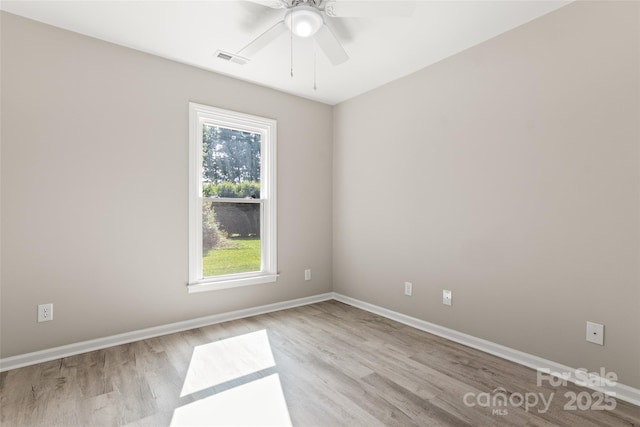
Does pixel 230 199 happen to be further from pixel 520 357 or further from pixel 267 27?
pixel 520 357

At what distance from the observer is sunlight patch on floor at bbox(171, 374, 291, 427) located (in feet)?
5.77

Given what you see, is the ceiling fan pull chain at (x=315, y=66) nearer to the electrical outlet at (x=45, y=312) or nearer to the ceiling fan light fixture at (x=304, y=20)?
the ceiling fan light fixture at (x=304, y=20)

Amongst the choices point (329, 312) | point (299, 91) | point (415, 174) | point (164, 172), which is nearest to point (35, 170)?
point (164, 172)

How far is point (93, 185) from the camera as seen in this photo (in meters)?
2.66

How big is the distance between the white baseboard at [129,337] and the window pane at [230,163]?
4.16ft

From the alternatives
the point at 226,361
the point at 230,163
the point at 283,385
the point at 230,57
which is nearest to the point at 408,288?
the point at 283,385

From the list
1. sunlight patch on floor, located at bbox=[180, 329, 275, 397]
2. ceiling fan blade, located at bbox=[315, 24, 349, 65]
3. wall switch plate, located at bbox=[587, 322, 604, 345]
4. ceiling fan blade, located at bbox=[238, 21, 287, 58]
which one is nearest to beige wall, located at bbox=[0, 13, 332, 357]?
sunlight patch on floor, located at bbox=[180, 329, 275, 397]

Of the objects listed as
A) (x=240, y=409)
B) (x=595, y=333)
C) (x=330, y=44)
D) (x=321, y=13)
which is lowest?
(x=240, y=409)

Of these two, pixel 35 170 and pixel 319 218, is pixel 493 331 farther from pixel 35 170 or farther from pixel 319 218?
pixel 35 170

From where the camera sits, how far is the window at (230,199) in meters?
3.22

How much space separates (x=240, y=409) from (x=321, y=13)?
2560mm

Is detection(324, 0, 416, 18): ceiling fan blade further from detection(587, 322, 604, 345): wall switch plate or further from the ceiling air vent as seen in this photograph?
detection(587, 322, 604, 345): wall switch plate

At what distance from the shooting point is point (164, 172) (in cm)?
303

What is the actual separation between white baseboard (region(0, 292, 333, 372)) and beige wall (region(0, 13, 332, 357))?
0.05 metres
